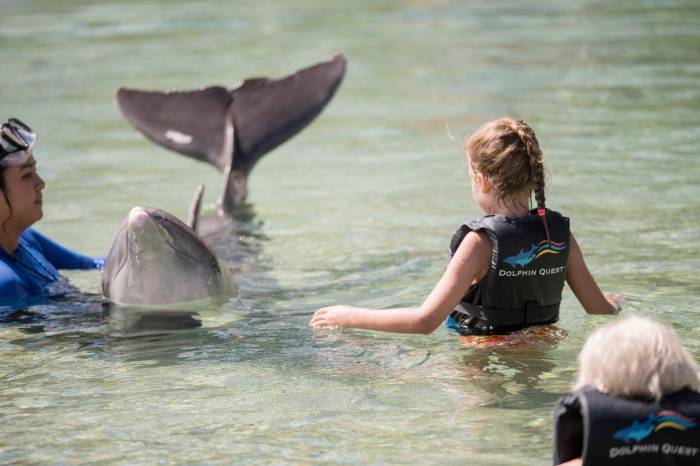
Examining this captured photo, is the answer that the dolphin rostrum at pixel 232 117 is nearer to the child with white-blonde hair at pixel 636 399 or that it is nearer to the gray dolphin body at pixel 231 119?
the gray dolphin body at pixel 231 119

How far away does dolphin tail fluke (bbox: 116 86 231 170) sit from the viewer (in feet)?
25.0

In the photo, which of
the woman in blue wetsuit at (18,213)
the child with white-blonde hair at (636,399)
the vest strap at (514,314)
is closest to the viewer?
the child with white-blonde hair at (636,399)

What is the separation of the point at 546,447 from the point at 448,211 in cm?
418

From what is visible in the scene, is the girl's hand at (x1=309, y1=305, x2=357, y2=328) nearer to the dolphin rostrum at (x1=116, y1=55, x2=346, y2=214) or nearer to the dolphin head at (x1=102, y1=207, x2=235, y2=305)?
the dolphin head at (x1=102, y1=207, x2=235, y2=305)

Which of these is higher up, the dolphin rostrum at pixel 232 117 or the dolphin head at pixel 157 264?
the dolphin rostrum at pixel 232 117

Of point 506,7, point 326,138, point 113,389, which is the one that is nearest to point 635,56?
point 326,138

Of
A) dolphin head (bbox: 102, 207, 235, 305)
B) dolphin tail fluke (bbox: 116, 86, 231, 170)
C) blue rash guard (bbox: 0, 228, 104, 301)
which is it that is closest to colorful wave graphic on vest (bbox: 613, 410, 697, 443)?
dolphin head (bbox: 102, 207, 235, 305)

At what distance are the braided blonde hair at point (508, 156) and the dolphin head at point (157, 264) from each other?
176 cm

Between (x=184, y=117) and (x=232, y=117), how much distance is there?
0.33 m

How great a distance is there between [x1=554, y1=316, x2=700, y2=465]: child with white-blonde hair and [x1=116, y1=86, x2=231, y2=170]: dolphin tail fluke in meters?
5.12

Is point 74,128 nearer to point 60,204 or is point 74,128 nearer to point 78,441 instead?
point 60,204

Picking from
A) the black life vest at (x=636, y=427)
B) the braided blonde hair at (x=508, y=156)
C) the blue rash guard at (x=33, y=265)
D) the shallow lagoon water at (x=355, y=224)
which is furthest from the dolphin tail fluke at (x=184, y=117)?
the black life vest at (x=636, y=427)

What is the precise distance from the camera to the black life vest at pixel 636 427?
9.77ft

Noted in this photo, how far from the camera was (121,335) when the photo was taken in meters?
5.33
